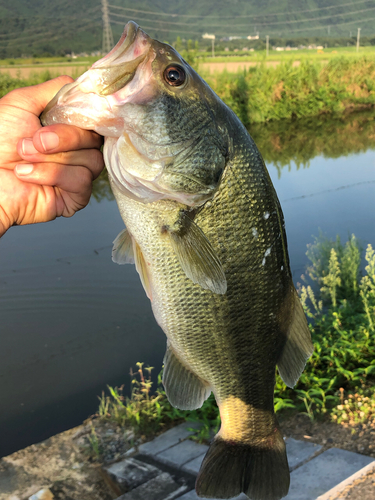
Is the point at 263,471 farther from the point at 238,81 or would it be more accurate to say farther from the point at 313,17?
the point at 313,17

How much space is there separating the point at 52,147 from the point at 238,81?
662 inches

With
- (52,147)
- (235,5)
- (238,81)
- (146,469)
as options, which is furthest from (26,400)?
(235,5)

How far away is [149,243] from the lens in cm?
143

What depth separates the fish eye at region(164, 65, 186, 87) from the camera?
1.28 metres

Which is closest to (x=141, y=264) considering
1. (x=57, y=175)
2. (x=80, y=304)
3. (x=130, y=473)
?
(x=57, y=175)

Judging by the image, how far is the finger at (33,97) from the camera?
1488mm

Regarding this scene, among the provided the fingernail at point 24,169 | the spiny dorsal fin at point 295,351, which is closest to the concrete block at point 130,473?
the spiny dorsal fin at point 295,351

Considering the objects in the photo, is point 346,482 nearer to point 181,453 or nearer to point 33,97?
point 181,453

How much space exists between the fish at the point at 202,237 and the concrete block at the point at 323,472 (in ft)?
3.46

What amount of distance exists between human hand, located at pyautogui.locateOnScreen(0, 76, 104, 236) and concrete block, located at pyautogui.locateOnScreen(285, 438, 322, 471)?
214 centimetres

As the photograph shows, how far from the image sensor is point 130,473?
10.2 ft

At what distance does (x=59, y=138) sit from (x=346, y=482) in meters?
2.38

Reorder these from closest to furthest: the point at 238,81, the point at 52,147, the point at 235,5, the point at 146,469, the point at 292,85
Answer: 1. the point at 52,147
2. the point at 146,469
3. the point at 238,81
4. the point at 292,85
5. the point at 235,5

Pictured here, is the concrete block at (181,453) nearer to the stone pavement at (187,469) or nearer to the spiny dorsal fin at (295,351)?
the stone pavement at (187,469)
